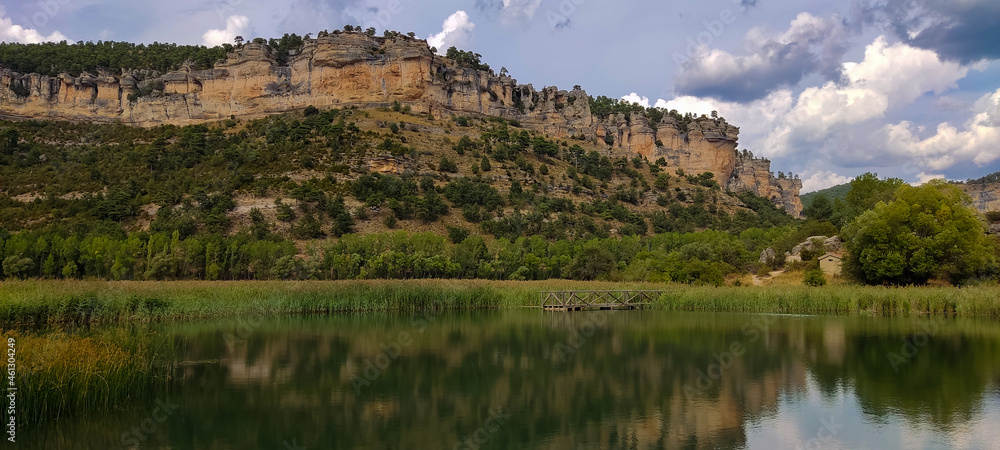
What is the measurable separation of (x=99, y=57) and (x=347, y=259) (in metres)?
82.4

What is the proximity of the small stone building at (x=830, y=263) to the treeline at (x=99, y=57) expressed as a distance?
91.4m

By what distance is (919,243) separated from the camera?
36.2m

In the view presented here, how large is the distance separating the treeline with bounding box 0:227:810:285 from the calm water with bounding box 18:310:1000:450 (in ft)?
70.0

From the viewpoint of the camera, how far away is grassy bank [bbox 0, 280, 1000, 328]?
22938 millimetres

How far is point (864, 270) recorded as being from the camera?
37.7 m

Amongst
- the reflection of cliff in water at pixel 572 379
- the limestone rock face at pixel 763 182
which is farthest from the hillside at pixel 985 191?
the reflection of cliff in water at pixel 572 379

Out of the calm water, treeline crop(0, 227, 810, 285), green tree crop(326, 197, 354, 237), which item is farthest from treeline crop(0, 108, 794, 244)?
the calm water

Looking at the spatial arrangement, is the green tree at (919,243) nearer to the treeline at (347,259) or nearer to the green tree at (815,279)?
the green tree at (815,279)

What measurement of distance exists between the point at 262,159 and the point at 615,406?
6274cm

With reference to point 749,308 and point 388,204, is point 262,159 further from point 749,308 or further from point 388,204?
point 749,308

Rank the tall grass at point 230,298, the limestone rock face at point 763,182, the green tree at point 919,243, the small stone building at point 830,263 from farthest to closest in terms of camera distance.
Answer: the limestone rock face at point 763,182, the small stone building at point 830,263, the green tree at point 919,243, the tall grass at point 230,298

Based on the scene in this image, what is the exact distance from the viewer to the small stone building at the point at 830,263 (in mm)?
43188

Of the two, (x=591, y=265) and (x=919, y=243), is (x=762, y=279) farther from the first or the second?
(x=591, y=265)

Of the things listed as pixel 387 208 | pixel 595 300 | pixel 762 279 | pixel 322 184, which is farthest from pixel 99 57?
pixel 762 279
